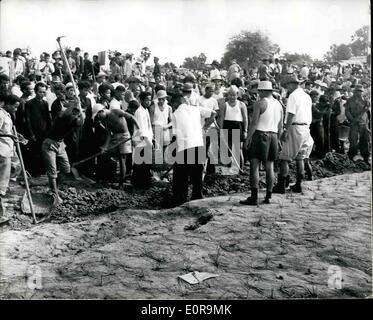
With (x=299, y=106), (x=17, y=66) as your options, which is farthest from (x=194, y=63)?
(x=17, y=66)

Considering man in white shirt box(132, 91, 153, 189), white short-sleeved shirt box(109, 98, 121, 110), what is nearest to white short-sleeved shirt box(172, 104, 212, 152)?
man in white shirt box(132, 91, 153, 189)

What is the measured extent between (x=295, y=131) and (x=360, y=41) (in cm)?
196

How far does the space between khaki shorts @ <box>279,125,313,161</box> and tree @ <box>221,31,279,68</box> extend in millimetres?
1431

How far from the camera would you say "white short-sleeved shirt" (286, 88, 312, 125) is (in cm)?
710

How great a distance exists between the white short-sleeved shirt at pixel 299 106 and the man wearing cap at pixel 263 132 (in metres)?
0.45

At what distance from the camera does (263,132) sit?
21.8ft

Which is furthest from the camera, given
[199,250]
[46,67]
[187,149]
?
[46,67]

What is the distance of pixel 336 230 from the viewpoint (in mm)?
5766

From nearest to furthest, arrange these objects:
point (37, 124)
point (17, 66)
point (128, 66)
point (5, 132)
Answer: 1. point (5, 132)
2. point (37, 124)
3. point (128, 66)
4. point (17, 66)

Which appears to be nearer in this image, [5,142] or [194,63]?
[5,142]

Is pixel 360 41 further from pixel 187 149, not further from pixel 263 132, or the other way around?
pixel 187 149

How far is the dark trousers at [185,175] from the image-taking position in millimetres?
7129

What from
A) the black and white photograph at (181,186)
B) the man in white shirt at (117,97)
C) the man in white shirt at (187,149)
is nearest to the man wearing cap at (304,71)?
the black and white photograph at (181,186)
